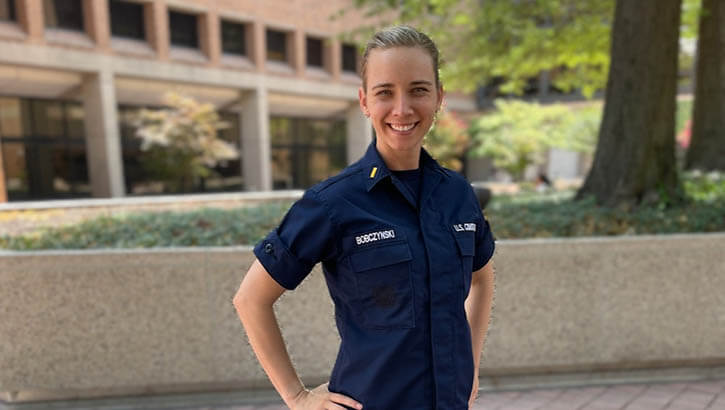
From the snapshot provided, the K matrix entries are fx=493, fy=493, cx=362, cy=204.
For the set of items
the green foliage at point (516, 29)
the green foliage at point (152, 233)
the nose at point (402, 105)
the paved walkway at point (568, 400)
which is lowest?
the paved walkway at point (568, 400)

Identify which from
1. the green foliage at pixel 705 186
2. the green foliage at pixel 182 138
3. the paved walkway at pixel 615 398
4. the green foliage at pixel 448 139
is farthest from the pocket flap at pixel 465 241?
the green foliage at pixel 448 139

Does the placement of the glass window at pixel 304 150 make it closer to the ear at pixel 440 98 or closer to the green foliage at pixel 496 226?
the green foliage at pixel 496 226

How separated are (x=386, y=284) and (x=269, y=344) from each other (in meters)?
0.39

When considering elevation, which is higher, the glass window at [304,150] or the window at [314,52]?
the window at [314,52]

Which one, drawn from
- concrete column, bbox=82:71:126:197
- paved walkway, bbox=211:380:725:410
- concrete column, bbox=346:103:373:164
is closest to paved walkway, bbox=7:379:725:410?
paved walkway, bbox=211:380:725:410

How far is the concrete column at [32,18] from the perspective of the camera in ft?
56.0

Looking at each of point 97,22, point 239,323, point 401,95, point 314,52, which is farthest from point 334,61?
point 401,95

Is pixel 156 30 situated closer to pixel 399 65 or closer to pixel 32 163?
pixel 32 163

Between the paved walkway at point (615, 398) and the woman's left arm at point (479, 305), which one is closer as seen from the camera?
the woman's left arm at point (479, 305)

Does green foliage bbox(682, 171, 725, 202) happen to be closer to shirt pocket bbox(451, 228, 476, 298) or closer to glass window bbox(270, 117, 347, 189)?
shirt pocket bbox(451, 228, 476, 298)

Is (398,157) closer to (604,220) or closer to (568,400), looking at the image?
(568,400)

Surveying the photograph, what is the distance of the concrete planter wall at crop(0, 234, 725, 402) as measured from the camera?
3.76 meters

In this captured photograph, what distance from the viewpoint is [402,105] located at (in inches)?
51.4

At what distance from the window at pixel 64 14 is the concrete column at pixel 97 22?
37 centimetres
